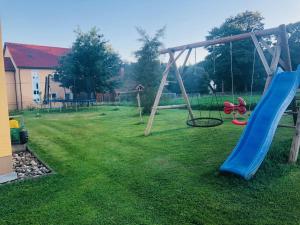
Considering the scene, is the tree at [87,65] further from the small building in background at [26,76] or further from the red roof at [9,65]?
the red roof at [9,65]

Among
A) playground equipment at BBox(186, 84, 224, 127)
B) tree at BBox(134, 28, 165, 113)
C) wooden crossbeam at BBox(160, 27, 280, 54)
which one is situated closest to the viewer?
wooden crossbeam at BBox(160, 27, 280, 54)

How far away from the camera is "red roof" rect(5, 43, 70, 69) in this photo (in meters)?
26.6

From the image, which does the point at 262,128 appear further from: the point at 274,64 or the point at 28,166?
the point at 28,166

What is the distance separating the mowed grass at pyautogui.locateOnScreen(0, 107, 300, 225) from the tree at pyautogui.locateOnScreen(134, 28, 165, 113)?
8144 mm

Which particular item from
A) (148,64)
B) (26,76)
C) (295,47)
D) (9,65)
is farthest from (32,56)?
(295,47)

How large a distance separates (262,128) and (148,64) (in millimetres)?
10498

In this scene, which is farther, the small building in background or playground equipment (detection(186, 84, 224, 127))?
the small building in background

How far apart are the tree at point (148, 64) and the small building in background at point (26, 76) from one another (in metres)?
13.2

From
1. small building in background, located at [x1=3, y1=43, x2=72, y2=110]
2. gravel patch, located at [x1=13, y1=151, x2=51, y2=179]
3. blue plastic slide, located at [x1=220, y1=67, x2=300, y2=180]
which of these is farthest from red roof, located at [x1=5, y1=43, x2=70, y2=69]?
blue plastic slide, located at [x1=220, y1=67, x2=300, y2=180]

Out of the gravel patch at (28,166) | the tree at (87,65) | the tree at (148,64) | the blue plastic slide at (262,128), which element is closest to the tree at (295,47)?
the tree at (148,64)

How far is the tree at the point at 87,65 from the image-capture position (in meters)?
20.6

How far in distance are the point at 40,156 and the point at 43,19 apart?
13.9 meters

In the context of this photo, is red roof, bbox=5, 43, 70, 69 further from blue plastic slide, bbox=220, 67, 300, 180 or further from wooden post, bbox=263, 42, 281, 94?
blue plastic slide, bbox=220, 67, 300, 180

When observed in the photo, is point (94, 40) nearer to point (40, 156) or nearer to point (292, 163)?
point (40, 156)
